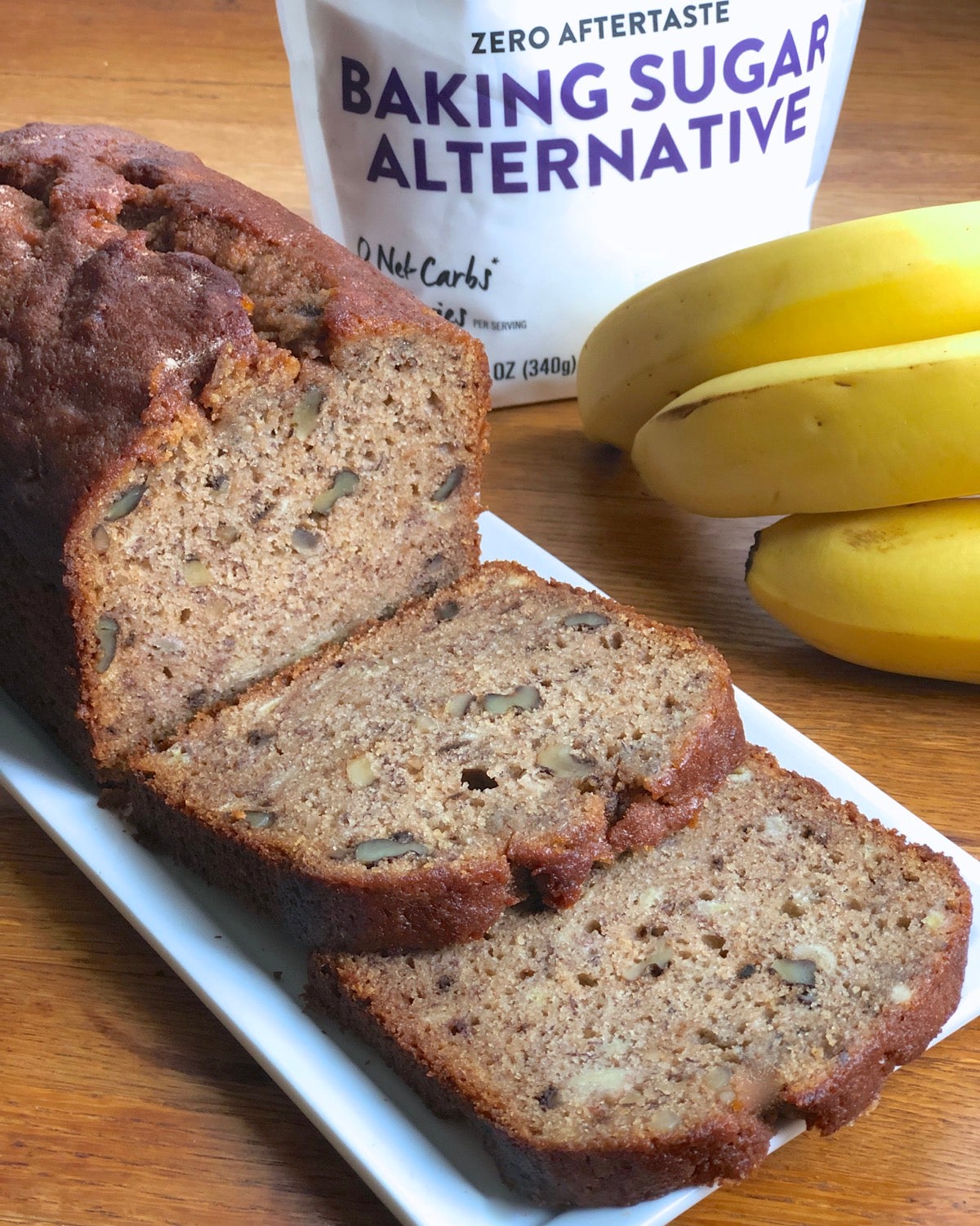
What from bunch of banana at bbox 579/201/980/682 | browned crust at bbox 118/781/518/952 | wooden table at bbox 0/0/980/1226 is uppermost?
bunch of banana at bbox 579/201/980/682

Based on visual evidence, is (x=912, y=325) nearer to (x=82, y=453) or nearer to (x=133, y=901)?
(x=82, y=453)

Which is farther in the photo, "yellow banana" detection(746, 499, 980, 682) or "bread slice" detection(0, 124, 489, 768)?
"yellow banana" detection(746, 499, 980, 682)

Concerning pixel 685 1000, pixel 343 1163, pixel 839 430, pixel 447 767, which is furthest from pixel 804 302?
pixel 343 1163

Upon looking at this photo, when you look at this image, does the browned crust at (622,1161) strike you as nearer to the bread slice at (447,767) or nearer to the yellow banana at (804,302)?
the bread slice at (447,767)

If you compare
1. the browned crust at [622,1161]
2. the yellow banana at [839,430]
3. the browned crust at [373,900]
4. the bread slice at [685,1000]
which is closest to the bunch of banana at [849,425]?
the yellow banana at [839,430]

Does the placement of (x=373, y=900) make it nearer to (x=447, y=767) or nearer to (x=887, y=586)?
(x=447, y=767)

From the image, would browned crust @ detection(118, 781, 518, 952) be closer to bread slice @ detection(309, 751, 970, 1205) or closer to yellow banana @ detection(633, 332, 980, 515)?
bread slice @ detection(309, 751, 970, 1205)

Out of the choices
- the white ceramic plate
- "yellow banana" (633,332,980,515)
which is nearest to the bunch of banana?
"yellow banana" (633,332,980,515)
